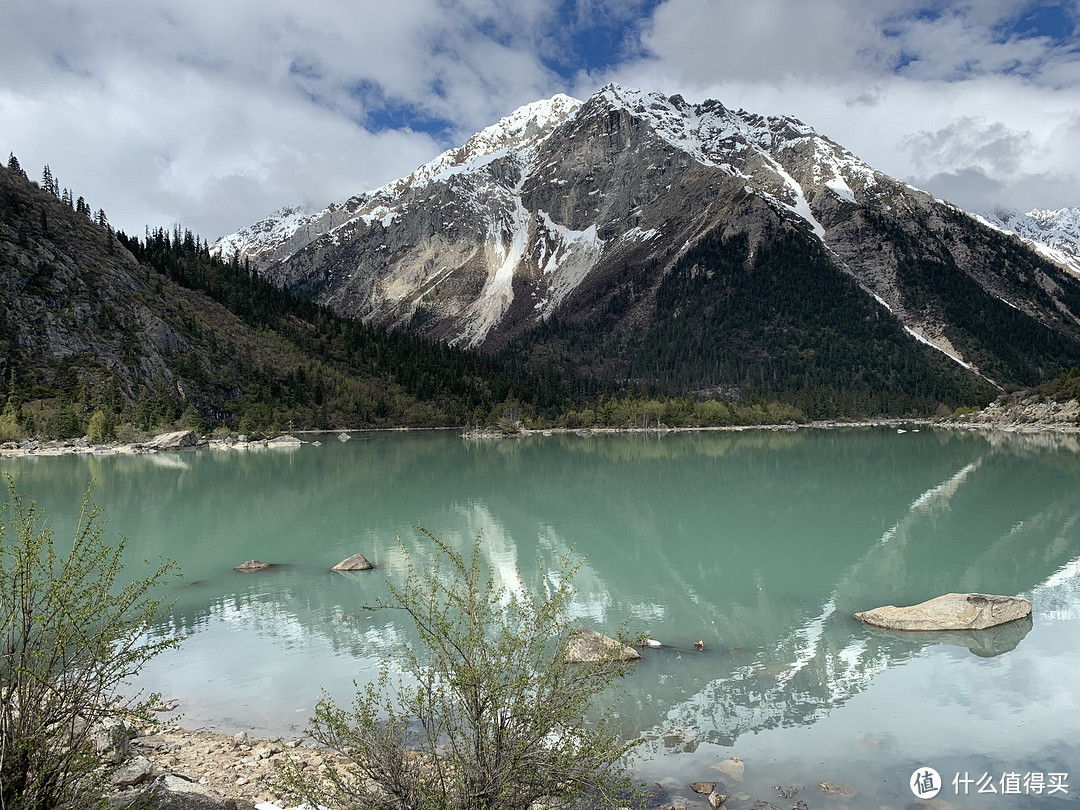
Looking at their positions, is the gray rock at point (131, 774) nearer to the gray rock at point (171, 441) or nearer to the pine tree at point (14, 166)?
the gray rock at point (171, 441)

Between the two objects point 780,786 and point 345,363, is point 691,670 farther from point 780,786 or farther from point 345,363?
point 345,363

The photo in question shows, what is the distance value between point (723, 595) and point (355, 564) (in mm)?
12009

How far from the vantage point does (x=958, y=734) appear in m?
11.2

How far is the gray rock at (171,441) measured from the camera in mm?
84625

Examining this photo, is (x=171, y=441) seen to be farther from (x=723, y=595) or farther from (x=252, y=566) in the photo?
(x=723, y=595)

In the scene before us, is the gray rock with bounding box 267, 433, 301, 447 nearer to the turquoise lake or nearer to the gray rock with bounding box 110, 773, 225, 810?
the turquoise lake

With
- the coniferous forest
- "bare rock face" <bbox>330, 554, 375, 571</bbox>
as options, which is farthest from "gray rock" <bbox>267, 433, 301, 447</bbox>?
"bare rock face" <bbox>330, 554, 375, 571</bbox>

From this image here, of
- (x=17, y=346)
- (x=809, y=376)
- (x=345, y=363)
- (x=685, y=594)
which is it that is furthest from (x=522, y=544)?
(x=809, y=376)

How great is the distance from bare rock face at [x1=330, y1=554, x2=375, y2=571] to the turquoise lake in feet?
1.65

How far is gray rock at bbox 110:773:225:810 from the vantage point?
6371 millimetres

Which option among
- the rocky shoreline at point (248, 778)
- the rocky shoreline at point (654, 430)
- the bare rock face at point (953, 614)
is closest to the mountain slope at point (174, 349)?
the rocky shoreline at point (654, 430)

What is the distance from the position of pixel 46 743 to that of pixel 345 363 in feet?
459

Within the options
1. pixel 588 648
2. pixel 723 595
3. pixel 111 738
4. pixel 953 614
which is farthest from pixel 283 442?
pixel 111 738

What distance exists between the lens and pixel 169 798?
6.94 meters
